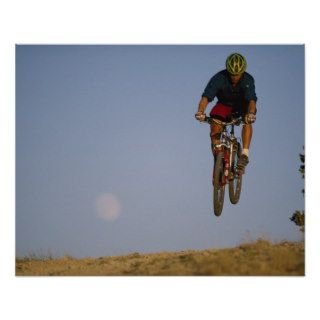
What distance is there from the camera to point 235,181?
11812 mm

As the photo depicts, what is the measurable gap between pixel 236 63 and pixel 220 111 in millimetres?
808

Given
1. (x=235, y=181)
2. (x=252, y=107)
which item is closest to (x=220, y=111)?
(x=252, y=107)

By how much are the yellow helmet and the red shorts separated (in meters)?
0.61

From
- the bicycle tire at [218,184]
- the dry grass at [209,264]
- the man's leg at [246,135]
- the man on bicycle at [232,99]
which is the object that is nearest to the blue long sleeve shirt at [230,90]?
the man on bicycle at [232,99]

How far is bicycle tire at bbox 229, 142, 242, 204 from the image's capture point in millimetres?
11445

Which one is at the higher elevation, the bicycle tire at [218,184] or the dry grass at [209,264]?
the bicycle tire at [218,184]

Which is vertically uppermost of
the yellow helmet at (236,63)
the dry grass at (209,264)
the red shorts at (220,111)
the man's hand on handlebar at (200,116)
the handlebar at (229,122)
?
the yellow helmet at (236,63)

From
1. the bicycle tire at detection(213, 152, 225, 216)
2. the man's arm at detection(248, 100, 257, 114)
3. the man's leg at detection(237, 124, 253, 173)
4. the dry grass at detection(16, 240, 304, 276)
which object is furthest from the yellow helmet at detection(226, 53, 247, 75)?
the dry grass at detection(16, 240, 304, 276)

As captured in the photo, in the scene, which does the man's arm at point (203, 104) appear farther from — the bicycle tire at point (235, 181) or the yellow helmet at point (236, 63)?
the bicycle tire at point (235, 181)

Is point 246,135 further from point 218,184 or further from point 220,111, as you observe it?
point 218,184

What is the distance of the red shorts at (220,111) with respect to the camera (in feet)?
37.9
